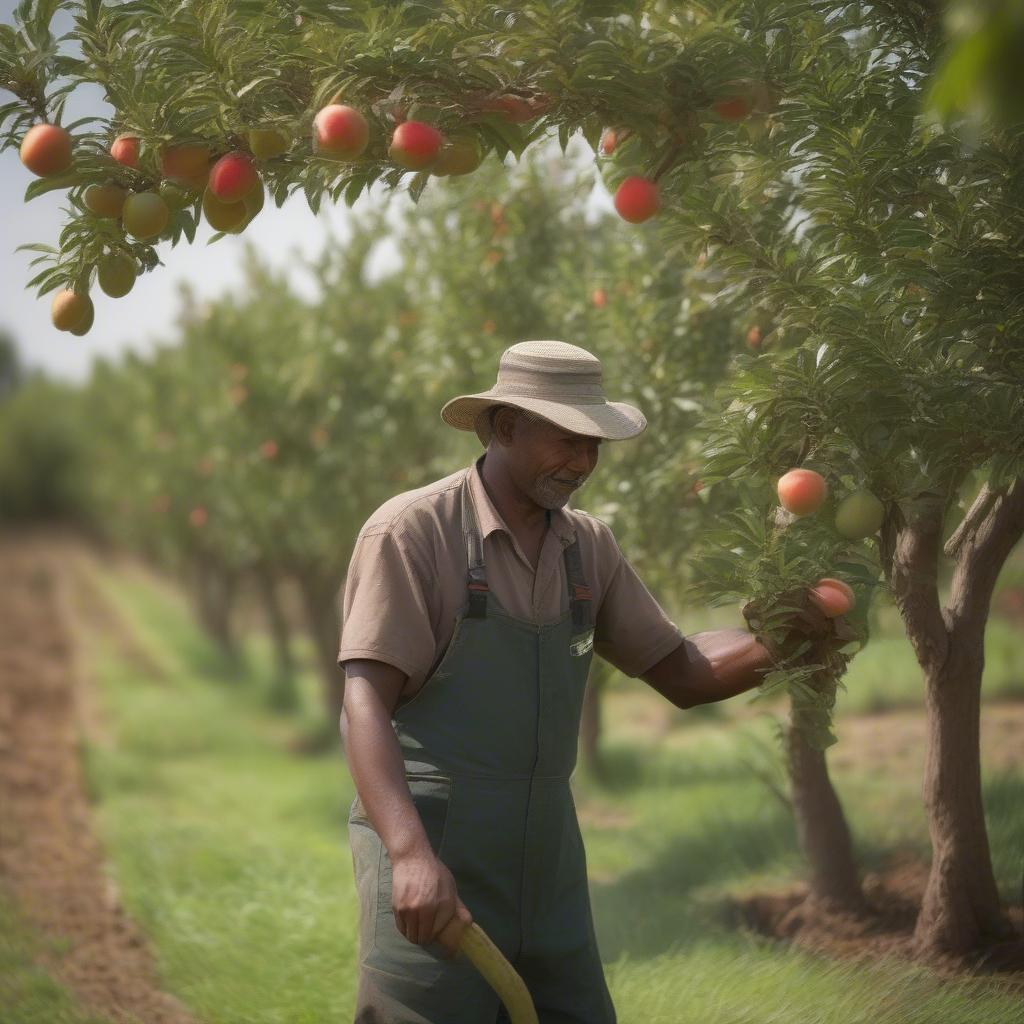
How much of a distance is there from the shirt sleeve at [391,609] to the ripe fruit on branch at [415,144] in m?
1.00

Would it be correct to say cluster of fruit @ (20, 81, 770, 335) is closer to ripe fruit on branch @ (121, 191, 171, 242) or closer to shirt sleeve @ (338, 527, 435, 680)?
ripe fruit on branch @ (121, 191, 171, 242)

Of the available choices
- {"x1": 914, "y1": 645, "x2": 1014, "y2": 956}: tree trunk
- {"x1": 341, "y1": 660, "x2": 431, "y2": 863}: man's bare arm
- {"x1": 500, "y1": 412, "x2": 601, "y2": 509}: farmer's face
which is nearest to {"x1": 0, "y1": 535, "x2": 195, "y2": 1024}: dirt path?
{"x1": 341, "y1": 660, "x2": 431, "y2": 863}: man's bare arm

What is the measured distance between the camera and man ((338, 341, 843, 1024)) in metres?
3.26

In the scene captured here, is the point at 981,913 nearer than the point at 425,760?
No

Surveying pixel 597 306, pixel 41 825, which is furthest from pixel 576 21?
pixel 41 825

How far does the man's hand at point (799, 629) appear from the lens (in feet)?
11.8

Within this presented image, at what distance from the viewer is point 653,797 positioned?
954 centimetres

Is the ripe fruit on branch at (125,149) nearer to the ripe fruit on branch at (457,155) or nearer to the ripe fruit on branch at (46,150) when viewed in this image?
the ripe fruit on branch at (46,150)

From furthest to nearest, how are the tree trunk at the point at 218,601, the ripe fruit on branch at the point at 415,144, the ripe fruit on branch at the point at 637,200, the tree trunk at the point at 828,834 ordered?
the tree trunk at the point at 218,601
the tree trunk at the point at 828,834
the ripe fruit on branch at the point at 637,200
the ripe fruit on branch at the point at 415,144

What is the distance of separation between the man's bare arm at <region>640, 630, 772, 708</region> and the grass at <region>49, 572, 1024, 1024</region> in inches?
55.0

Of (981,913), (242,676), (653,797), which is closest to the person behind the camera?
(981,913)

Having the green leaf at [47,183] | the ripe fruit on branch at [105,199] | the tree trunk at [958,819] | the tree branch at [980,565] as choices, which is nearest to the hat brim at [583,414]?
the ripe fruit on branch at [105,199]

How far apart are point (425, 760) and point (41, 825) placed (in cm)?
728

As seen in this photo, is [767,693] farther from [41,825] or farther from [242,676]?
[242,676]
